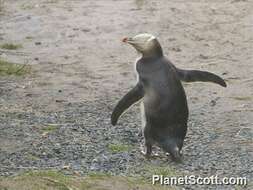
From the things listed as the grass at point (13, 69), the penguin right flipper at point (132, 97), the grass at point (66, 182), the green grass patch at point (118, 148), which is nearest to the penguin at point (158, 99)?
the penguin right flipper at point (132, 97)

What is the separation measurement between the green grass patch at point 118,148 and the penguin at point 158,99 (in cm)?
18

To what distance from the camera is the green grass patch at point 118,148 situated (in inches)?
252

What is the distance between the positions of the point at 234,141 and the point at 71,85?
2.82m

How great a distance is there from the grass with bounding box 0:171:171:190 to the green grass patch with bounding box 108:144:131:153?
0.80m

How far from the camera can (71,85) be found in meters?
9.20

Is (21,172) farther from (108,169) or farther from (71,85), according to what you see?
(71,85)

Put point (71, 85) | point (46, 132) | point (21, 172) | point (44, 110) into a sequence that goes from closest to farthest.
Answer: point (21, 172) < point (46, 132) < point (44, 110) < point (71, 85)

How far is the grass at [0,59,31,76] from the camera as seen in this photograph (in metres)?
9.59

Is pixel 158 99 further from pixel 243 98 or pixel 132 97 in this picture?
pixel 243 98

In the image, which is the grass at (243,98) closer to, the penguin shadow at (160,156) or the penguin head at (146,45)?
the penguin shadow at (160,156)

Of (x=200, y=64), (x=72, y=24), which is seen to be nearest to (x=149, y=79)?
(x=200, y=64)

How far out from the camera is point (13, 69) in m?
9.69

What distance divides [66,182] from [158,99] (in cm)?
131

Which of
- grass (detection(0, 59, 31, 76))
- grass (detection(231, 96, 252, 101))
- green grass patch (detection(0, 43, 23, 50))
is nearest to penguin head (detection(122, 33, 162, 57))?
grass (detection(231, 96, 252, 101))
